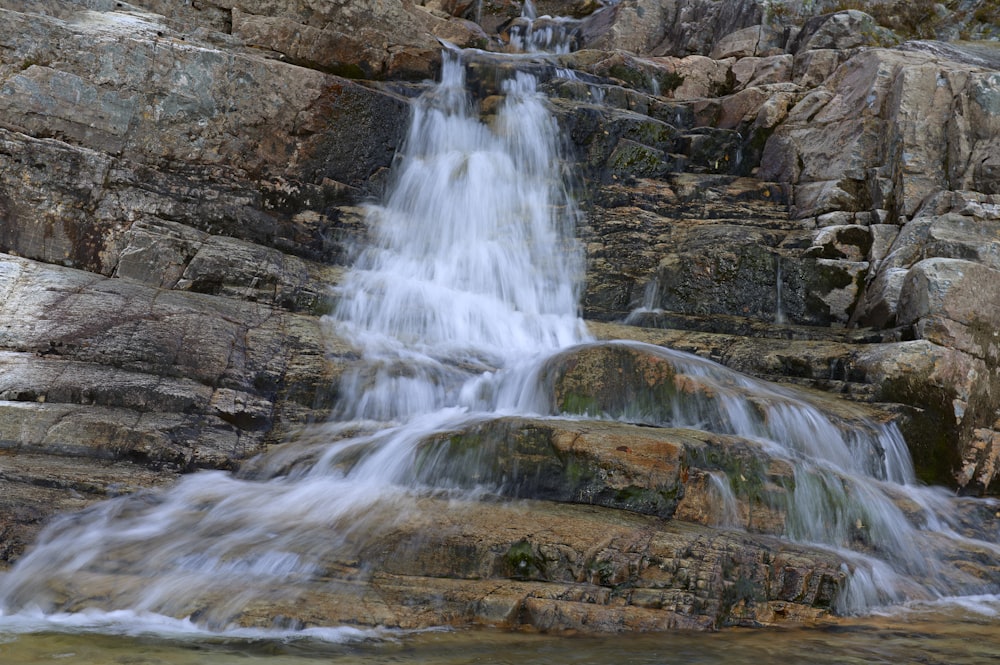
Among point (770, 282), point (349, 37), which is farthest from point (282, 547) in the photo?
point (349, 37)

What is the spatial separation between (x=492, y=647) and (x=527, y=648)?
0.19 metres

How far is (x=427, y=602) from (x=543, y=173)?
323 inches

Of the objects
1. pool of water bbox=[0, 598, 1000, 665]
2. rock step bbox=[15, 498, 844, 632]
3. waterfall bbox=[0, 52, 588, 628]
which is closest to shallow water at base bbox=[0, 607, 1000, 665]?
pool of water bbox=[0, 598, 1000, 665]

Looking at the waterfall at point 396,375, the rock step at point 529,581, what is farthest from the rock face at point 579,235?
the waterfall at point 396,375

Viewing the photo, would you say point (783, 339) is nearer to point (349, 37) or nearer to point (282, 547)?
point (282, 547)

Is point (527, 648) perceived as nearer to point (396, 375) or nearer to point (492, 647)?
point (492, 647)

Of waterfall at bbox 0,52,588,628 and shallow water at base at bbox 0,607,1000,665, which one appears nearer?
shallow water at base at bbox 0,607,1000,665

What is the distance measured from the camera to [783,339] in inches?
345

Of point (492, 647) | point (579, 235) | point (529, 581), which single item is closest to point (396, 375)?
point (529, 581)

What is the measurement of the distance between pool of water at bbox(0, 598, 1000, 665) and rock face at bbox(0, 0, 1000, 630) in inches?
9.9

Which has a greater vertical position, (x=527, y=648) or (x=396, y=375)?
(x=396, y=375)

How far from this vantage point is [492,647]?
373 cm

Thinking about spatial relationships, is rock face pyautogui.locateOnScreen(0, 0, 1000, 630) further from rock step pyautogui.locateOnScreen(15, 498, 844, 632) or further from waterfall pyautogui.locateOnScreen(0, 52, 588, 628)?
waterfall pyautogui.locateOnScreen(0, 52, 588, 628)

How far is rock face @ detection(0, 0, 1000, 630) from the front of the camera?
4734 mm
